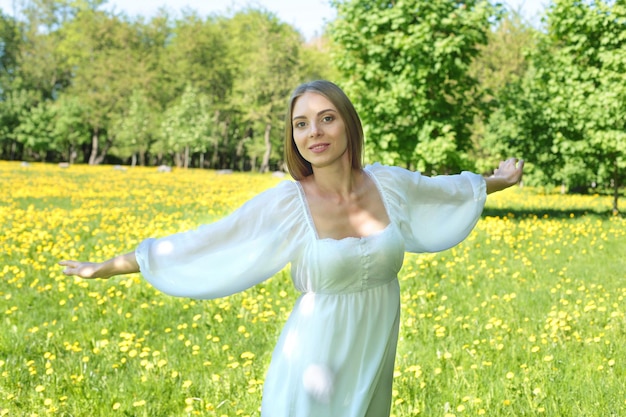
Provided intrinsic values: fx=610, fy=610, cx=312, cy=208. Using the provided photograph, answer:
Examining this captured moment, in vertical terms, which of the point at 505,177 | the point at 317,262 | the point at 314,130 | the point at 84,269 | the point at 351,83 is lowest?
the point at 84,269

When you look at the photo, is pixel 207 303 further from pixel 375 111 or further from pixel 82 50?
pixel 82 50

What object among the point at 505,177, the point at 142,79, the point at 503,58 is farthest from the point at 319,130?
the point at 142,79

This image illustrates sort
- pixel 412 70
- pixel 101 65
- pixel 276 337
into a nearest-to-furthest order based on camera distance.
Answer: pixel 276 337
pixel 412 70
pixel 101 65

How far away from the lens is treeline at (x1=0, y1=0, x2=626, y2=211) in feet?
51.8

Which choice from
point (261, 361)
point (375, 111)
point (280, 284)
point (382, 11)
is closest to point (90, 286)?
point (280, 284)

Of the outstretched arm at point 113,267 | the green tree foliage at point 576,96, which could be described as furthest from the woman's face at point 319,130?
the green tree foliage at point 576,96

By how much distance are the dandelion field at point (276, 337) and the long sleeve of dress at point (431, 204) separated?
1277 millimetres

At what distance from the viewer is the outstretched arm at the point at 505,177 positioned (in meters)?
3.49

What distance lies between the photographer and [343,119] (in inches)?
105

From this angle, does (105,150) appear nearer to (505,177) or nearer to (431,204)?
(505,177)

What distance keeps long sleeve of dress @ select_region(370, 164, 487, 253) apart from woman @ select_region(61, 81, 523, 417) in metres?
0.14

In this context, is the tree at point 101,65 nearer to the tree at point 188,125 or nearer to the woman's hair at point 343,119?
the tree at point 188,125

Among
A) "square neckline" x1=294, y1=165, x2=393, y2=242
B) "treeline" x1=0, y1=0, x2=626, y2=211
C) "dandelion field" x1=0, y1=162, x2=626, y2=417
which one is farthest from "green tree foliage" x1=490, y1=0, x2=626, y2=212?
"square neckline" x1=294, y1=165, x2=393, y2=242

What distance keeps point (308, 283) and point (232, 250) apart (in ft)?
1.19
